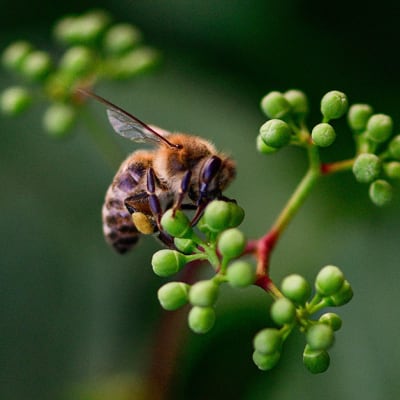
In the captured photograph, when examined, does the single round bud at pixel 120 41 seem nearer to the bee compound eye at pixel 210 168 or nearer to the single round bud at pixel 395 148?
the bee compound eye at pixel 210 168

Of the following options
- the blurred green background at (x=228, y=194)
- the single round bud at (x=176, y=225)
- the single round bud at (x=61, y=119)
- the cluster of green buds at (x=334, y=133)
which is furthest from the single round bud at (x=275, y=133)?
the single round bud at (x=61, y=119)

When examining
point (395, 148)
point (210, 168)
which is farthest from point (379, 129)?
point (210, 168)

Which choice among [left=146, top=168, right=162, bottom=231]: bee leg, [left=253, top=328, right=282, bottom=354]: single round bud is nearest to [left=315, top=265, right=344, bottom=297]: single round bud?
[left=253, top=328, right=282, bottom=354]: single round bud

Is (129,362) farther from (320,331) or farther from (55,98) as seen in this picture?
(320,331)

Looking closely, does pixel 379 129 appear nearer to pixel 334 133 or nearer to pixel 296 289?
pixel 334 133

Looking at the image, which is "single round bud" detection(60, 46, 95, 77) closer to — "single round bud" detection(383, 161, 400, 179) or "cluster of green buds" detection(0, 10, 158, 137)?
"cluster of green buds" detection(0, 10, 158, 137)

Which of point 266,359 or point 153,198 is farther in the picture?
point 153,198
